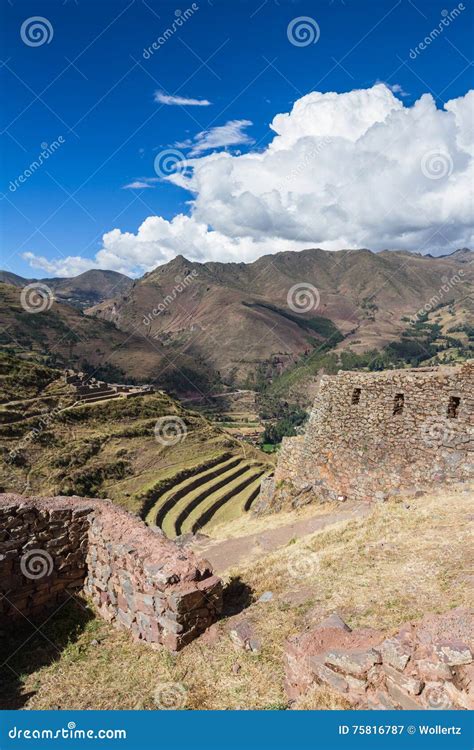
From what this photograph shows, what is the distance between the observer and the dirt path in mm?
11906

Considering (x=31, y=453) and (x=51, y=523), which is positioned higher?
(x=51, y=523)

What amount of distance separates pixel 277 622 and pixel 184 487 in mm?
41949

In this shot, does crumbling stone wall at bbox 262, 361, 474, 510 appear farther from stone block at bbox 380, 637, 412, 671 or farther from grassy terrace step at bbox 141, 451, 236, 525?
grassy terrace step at bbox 141, 451, 236, 525

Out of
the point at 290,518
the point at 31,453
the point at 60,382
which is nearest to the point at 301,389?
the point at 60,382

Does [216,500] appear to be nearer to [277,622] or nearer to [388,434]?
[388,434]

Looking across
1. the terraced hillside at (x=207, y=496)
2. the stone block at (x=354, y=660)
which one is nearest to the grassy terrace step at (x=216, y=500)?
the terraced hillside at (x=207, y=496)

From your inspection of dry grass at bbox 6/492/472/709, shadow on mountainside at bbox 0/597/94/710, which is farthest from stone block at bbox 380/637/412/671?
shadow on mountainside at bbox 0/597/94/710

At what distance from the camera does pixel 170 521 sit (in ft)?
129

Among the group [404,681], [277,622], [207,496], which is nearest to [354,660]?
[404,681]

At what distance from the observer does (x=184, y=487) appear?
47.3m

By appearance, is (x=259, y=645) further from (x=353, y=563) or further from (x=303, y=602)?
(x=353, y=563)

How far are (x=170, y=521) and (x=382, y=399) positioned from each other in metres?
31.3

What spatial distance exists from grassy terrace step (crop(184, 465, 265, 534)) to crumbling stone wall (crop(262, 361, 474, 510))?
79.0ft

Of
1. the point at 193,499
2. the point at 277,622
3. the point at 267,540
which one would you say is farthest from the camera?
the point at 193,499
